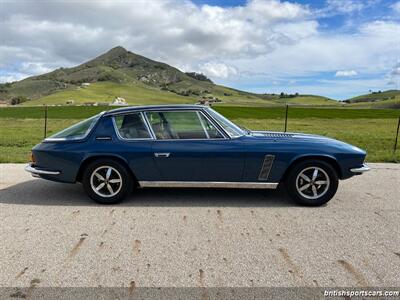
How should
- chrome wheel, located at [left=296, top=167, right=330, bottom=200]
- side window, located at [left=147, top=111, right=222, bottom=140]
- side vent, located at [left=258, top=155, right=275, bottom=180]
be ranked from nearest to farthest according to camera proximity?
side vent, located at [left=258, top=155, right=275, bottom=180]
chrome wheel, located at [left=296, top=167, right=330, bottom=200]
side window, located at [left=147, top=111, right=222, bottom=140]

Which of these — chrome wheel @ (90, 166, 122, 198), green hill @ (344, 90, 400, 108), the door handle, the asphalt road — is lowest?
the asphalt road

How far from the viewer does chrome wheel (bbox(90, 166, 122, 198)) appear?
14.9ft

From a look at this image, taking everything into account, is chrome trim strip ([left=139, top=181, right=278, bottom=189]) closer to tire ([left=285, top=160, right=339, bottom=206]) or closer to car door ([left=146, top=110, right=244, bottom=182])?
car door ([left=146, top=110, right=244, bottom=182])

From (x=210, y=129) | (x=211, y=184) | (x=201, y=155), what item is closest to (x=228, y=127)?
(x=210, y=129)

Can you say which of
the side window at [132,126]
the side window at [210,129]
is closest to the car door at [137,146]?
the side window at [132,126]

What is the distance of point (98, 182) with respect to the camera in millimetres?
4582

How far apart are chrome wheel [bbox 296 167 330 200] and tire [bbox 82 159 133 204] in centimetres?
232

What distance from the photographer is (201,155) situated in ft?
14.5

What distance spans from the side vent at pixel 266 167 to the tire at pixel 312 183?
0.31m

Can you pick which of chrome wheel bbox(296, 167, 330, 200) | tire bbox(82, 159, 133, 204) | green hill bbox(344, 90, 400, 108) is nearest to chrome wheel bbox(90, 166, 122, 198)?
tire bbox(82, 159, 133, 204)

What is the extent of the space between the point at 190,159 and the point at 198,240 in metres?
1.28

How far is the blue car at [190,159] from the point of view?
4.41 metres

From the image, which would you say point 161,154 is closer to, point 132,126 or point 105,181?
point 132,126

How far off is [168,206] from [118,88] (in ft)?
519
